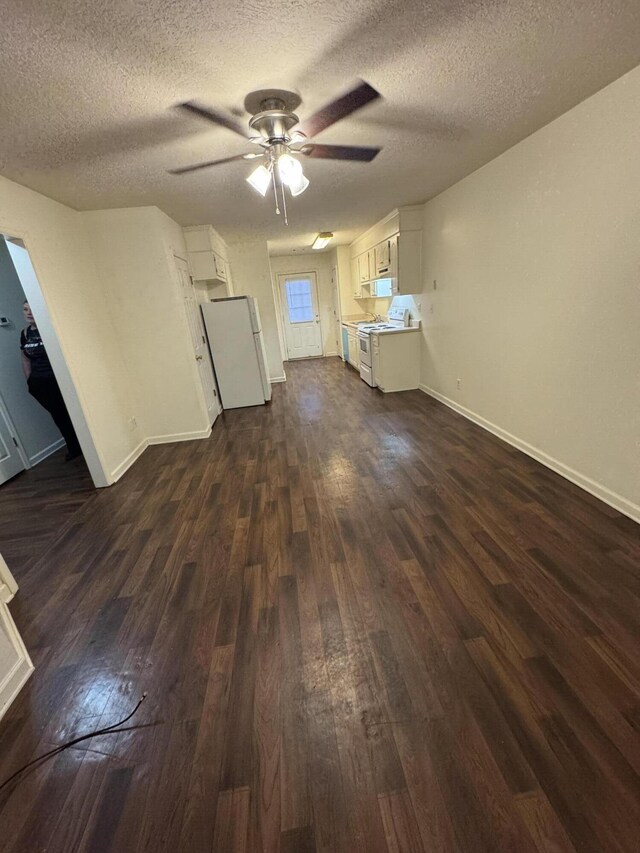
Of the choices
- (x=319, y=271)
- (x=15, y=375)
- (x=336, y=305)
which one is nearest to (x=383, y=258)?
(x=336, y=305)

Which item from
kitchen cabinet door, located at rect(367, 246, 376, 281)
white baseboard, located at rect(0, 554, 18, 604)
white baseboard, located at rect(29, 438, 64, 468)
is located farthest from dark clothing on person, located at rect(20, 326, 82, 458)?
kitchen cabinet door, located at rect(367, 246, 376, 281)

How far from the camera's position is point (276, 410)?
195 inches

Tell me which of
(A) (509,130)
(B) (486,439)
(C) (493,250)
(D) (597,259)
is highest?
(A) (509,130)

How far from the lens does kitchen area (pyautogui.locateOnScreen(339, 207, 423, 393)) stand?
453 centimetres

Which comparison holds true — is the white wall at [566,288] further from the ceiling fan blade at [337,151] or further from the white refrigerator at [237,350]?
the white refrigerator at [237,350]

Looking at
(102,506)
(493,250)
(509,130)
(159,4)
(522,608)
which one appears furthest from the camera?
(493,250)

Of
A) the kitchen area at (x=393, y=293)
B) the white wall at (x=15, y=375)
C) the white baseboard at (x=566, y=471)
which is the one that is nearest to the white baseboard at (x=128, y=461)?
the white wall at (x=15, y=375)

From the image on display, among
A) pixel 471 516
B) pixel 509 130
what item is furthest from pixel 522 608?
pixel 509 130

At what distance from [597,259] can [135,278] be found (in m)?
3.90

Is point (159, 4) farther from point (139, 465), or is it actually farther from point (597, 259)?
point (139, 465)

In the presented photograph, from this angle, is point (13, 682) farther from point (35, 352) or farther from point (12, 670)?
point (35, 352)

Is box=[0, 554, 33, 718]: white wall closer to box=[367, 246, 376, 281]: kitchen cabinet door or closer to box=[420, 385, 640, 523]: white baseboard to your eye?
box=[420, 385, 640, 523]: white baseboard

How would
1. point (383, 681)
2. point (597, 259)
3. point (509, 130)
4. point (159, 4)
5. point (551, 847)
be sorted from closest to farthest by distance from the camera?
point (551, 847) → point (159, 4) → point (383, 681) → point (597, 259) → point (509, 130)

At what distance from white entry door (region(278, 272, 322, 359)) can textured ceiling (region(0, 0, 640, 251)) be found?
572cm
